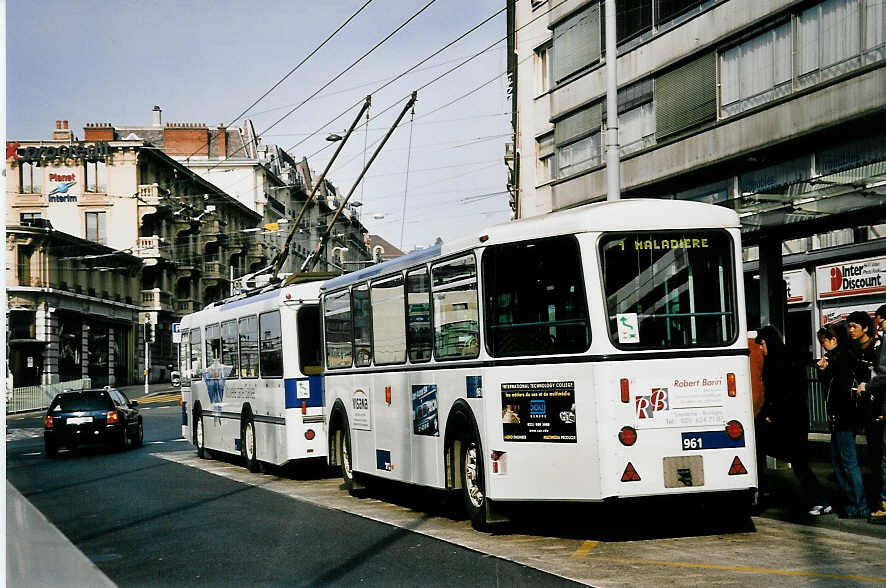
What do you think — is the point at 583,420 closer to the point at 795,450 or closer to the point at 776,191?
the point at 795,450

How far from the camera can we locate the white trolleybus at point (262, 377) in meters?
18.3

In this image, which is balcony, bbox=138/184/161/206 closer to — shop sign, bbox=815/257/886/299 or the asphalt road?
the asphalt road

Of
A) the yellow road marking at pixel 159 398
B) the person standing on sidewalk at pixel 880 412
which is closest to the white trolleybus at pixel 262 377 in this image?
the person standing on sidewalk at pixel 880 412

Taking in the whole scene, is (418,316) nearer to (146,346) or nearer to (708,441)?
(708,441)

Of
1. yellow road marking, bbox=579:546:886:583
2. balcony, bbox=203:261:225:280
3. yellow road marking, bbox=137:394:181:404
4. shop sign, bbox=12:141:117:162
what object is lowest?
yellow road marking, bbox=137:394:181:404

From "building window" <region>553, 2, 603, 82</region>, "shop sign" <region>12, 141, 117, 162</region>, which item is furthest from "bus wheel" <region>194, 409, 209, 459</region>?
"shop sign" <region>12, 141, 117, 162</region>

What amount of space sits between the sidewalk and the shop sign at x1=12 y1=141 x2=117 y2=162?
40422 mm

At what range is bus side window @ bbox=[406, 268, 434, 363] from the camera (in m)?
12.9

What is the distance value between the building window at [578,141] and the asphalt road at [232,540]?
48.5ft

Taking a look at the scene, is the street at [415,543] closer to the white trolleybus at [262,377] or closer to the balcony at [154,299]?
the white trolleybus at [262,377]

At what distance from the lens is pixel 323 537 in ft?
37.7

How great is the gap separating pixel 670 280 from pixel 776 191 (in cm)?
516

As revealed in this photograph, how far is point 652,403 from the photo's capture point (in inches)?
415

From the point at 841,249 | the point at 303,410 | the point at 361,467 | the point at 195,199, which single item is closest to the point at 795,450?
the point at 361,467
